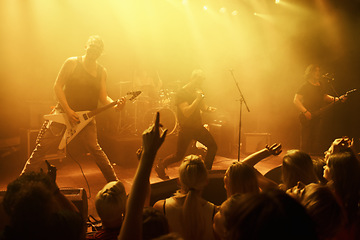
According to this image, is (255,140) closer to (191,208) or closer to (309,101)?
(309,101)

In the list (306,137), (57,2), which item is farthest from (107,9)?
(306,137)

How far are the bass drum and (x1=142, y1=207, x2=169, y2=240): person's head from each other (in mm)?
5784

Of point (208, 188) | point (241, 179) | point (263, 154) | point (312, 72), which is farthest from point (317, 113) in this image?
point (241, 179)

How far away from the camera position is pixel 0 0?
6.53 meters

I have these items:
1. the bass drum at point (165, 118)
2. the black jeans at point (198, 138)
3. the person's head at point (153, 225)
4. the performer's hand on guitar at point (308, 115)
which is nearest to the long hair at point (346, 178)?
the person's head at point (153, 225)

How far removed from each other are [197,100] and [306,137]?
281cm

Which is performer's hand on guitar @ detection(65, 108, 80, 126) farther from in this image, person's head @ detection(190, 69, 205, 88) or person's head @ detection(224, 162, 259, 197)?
person's head @ detection(224, 162, 259, 197)

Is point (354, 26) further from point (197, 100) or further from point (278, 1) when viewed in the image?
point (197, 100)

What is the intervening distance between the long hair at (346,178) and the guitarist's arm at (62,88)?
2997mm

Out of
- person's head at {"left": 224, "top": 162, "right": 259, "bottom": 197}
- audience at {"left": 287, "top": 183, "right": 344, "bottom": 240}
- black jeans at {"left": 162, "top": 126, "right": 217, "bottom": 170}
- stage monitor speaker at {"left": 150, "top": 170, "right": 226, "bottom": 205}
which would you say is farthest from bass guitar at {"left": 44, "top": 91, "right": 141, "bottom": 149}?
audience at {"left": 287, "top": 183, "right": 344, "bottom": 240}

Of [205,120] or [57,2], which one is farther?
[205,120]

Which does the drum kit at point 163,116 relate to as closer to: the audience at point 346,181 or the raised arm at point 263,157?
the raised arm at point 263,157

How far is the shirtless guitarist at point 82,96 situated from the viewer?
13.0 ft

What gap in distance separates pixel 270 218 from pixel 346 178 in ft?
5.42
